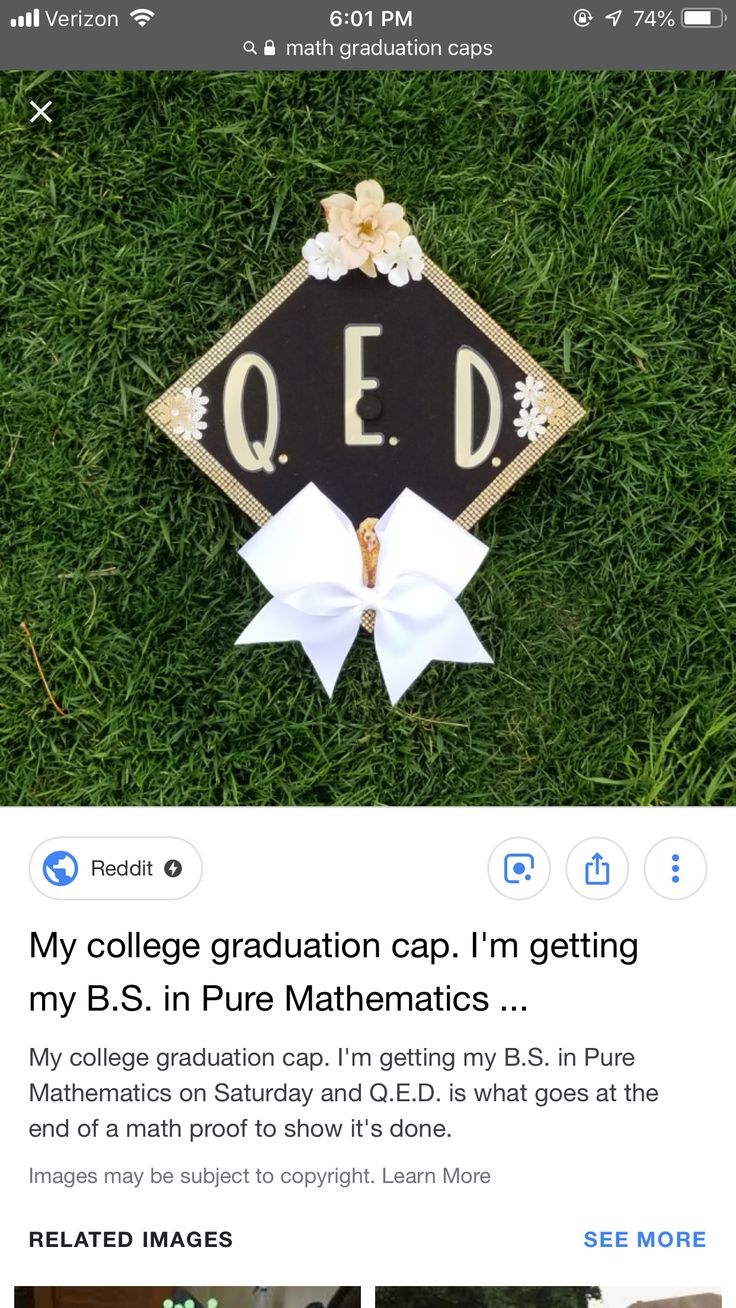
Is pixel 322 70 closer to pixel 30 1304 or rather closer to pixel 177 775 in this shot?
pixel 177 775

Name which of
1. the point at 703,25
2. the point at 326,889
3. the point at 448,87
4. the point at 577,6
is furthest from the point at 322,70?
the point at 326,889

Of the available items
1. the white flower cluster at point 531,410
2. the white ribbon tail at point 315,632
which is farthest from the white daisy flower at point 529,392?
the white ribbon tail at point 315,632

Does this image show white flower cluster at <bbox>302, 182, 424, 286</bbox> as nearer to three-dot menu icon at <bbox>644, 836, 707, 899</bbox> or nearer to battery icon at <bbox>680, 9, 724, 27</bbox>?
battery icon at <bbox>680, 9, 724, 27</bbox>

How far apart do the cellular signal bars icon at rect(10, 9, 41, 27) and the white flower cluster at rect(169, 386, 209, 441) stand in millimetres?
472

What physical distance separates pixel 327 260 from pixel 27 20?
459mm

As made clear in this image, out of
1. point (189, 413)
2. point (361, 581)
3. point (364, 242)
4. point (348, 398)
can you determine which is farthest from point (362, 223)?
point (361, 581)

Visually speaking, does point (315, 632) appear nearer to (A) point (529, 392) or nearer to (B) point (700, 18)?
(A) point (529, 392)

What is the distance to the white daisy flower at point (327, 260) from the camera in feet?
4.63

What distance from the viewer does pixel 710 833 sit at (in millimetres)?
1371

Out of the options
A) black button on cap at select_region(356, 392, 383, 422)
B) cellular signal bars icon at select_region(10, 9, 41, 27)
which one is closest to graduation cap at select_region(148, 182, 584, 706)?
black button on cap at select_region(356, 392, 383, 422)

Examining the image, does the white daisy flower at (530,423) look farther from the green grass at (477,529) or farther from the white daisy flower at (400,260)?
Result: the white daisy flower at (400,260)

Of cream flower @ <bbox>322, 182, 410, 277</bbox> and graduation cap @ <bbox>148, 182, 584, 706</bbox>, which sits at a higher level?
cream flower @ <bbox>322, 182, 410, 277</bbox>

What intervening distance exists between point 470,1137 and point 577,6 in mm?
1364

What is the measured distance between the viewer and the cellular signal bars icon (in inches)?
54.2
